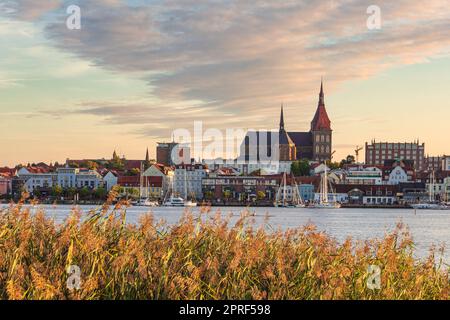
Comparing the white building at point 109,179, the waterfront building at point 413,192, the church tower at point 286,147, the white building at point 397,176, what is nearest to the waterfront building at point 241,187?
the white building at point 109,179

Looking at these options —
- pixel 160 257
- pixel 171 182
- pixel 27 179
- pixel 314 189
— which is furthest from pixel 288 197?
pixel 160 257

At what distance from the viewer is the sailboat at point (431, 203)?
103344 mm

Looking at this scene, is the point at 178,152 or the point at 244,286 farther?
the point at 178,152

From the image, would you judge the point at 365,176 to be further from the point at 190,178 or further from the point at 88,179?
the point at 88,179

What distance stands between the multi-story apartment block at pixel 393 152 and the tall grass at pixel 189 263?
16052 cm

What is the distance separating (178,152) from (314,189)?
21.9m

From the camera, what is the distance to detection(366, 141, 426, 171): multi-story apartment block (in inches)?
6585

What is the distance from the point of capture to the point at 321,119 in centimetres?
16862

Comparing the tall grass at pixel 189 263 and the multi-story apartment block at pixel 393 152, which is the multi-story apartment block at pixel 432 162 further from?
the tall grass at pixel 189 263
